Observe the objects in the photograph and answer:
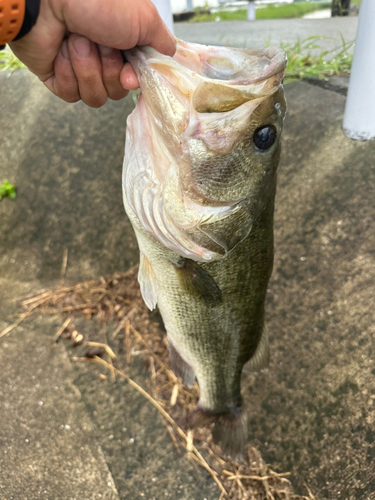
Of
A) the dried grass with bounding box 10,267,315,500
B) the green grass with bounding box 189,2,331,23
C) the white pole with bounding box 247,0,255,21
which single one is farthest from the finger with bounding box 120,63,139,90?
the green grass with bounding box 189,2,331,23

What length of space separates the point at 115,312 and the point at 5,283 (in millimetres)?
876

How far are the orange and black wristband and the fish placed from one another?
234mm

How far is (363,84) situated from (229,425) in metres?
1.84

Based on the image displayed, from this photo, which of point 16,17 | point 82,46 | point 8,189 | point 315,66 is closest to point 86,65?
point 82,46

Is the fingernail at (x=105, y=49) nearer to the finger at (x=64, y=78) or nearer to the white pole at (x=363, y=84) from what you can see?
the finger at (x=64, y=78)

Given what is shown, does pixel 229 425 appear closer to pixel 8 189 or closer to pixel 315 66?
pixel 8 189

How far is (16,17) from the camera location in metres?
0.82

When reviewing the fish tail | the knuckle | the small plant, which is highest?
the knuckle

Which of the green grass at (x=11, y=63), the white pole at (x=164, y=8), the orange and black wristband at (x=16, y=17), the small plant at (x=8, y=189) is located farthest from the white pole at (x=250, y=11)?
the orange and black wristband at (x=16, y=17)

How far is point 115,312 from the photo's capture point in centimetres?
256

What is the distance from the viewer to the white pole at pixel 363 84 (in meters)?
1.87

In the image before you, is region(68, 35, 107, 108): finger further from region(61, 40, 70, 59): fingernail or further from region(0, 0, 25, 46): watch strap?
region(0, 0, 25, 46): watch strap

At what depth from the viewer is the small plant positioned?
278 centimetres

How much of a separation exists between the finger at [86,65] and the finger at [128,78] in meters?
0.07
